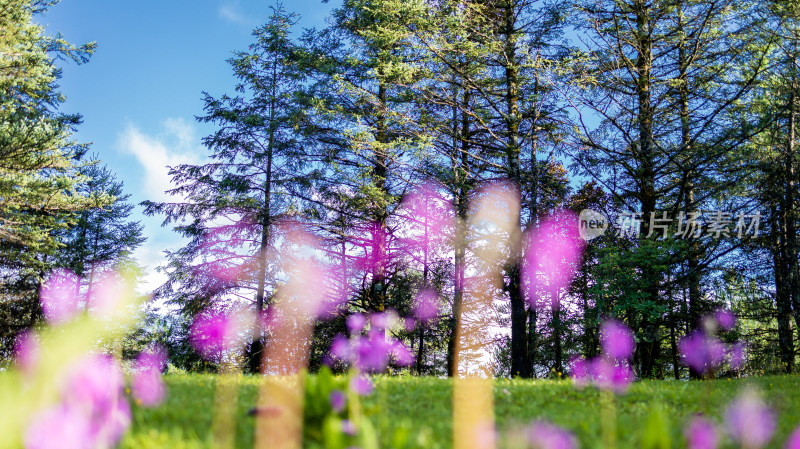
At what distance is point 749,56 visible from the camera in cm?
1340

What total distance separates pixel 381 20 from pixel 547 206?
329 inches

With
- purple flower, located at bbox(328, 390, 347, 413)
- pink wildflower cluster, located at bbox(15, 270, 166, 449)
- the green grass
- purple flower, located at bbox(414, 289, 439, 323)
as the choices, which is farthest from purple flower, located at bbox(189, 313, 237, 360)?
purple flower, located at bbox(328, 390, 347, 413)

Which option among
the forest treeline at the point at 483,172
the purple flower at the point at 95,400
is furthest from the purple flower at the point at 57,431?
the forest treeline at the point at 483,172

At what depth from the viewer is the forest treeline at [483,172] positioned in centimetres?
1350

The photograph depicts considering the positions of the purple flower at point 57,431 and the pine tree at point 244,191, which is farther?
the pine tree at point 244,191

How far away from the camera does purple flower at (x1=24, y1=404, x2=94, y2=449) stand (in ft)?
7.63

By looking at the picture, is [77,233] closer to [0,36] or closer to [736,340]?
[0,36]

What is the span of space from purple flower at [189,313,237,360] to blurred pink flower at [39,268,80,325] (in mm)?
5290

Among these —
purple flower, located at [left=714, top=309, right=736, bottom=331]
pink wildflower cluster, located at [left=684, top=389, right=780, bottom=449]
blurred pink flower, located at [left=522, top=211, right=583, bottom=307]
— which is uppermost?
blurred pink flower, located at [left=522, top=211, right=583, bottom=307]

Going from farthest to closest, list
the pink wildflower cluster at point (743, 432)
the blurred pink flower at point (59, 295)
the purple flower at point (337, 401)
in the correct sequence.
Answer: the blurred pink flower at point (59, 295) < the purple flower at point (337, 401) < the pink wildflower cluster at point (743, 432)

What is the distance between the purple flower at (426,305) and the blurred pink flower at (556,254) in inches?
124

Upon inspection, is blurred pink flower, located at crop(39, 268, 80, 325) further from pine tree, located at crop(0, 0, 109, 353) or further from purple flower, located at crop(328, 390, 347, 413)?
purple flower, located at crop(328, 390, 347, 413)

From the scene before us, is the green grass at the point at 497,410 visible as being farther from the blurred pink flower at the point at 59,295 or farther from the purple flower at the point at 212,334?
the blurred pink flower at the point at 59,295

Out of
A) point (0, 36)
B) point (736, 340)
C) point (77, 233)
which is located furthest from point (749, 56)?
point (77, 233)
